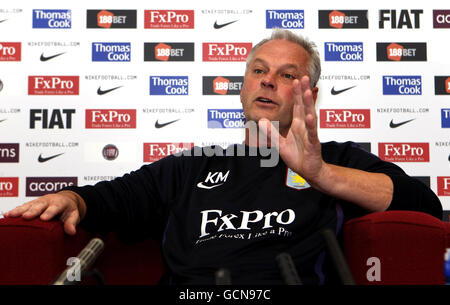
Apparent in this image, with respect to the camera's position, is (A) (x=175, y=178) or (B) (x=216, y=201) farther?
(A) (x=175, y=178)

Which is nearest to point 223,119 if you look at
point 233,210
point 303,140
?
point 233,210

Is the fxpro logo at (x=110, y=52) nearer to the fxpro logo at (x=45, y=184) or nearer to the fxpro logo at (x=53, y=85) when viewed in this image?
the fxpro logo at (x=53, y=85)

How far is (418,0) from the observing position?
2826mm

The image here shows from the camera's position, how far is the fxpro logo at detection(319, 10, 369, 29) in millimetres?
2809

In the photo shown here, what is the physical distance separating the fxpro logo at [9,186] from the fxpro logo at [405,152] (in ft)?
7.54

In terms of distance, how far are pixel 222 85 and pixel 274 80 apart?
1.39m

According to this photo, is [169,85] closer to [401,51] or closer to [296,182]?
[401,51]

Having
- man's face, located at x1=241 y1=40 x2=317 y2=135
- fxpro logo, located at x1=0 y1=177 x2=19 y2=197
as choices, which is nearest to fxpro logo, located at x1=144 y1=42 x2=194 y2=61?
fxpro logo, located at x1=0 y1=177 x2=19 y2=197

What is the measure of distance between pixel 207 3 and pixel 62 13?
0.95 m

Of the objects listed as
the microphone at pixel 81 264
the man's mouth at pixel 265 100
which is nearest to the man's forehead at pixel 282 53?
the man's mouth at pixel 265 100

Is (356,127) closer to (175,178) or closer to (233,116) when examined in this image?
(233,116)

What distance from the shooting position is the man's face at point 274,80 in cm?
137
